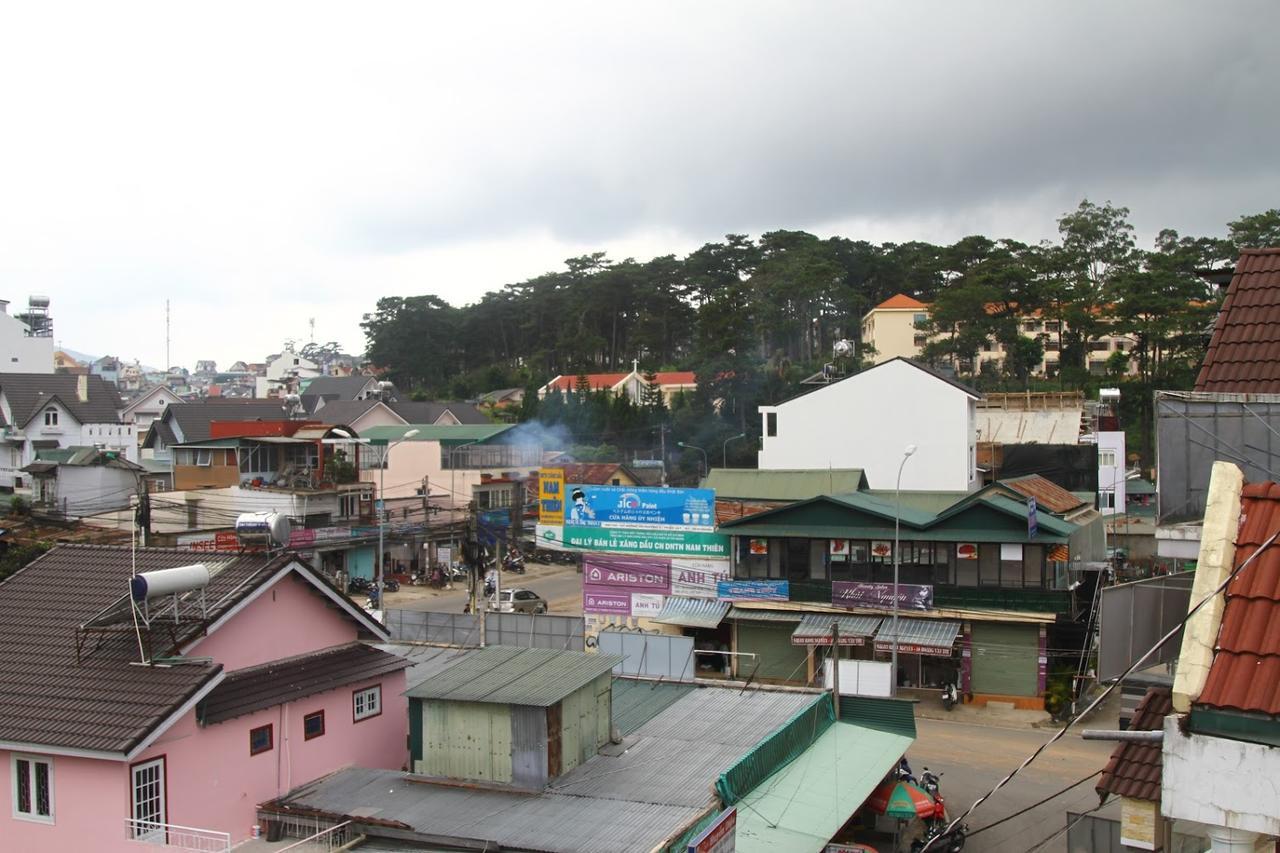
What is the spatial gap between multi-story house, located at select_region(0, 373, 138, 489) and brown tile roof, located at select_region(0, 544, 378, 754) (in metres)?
55.2

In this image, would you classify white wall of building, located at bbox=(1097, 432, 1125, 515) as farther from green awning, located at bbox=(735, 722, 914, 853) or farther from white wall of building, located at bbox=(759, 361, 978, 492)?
green awning, located at bbox=(735, 722, 914, 853)

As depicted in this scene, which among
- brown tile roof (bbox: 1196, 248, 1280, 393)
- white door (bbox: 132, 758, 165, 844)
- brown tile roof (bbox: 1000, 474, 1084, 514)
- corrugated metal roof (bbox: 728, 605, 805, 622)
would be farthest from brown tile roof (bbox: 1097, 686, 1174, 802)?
brown tile roof (bbox: 1000, 474, 1084, 514)

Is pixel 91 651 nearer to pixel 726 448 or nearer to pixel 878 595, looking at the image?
pixel 878 595

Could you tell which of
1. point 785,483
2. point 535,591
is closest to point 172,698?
point 785,483

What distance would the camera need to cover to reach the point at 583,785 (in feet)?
53.0

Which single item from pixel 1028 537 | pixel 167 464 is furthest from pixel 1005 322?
pixel 167 464

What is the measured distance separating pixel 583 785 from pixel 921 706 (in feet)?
64.5

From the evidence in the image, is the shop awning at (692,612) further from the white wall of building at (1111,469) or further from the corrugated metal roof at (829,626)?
the white wall of building at (1111,469)

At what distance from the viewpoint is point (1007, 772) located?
25.9 meters

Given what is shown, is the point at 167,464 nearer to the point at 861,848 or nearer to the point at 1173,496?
the point at 861,848

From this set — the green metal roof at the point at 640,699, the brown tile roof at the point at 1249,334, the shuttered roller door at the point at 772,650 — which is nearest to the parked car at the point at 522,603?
the shuttered roller door at the point at 772,650

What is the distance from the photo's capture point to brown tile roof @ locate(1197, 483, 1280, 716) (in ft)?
18.6

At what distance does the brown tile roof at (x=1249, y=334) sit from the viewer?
440 inches

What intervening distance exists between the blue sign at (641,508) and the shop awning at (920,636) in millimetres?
7207
